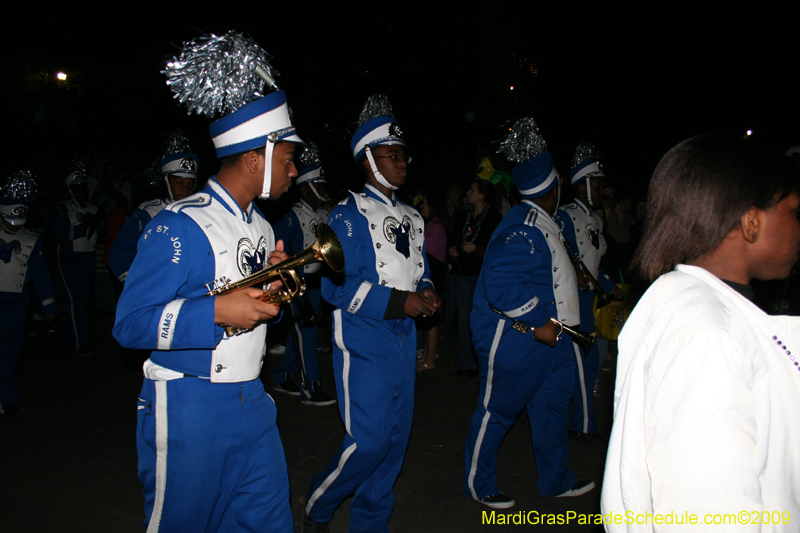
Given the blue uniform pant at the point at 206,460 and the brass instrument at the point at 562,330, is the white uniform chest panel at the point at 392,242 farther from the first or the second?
the blue uniform pant at the point at 206,460

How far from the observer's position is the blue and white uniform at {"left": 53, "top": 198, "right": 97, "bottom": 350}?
7949 mm

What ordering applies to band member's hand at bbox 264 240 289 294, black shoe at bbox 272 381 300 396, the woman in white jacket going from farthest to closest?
black shoe at bbox 272 381 300 396 < band member's hand at bbox 264 240 289 294 < the woman in white jacket

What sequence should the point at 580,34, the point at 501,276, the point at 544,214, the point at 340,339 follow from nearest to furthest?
the point at 340,339 < the point at 501,276 < the point at 544,214 < the point at 580,34

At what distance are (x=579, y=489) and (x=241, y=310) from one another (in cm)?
323

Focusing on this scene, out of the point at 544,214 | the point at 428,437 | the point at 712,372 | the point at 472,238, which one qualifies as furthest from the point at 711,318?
the point at 472,238

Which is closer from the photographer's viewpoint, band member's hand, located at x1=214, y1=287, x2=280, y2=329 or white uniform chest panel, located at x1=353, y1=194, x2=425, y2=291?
band member's hand, located at x1=214, y1=287, x2=280, y2=329

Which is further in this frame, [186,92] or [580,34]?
[580,34]

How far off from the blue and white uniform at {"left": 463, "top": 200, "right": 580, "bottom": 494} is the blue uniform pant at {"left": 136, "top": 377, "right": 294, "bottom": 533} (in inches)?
77.1

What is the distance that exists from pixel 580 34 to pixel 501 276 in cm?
1144

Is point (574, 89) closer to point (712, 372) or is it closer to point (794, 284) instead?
point (794, 284)

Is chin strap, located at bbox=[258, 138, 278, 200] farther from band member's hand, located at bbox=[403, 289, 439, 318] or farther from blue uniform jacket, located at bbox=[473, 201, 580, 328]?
blue uniform jacket, located at bbox=[473, 201, 580, 328]

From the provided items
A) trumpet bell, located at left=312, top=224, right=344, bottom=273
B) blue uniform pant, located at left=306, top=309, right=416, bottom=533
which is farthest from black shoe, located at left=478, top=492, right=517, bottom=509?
trumpet bell, located at left=312, top=224, right=344, bottom=273

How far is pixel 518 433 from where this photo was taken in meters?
5.51

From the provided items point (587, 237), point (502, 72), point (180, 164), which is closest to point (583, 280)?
point (587, 237)
